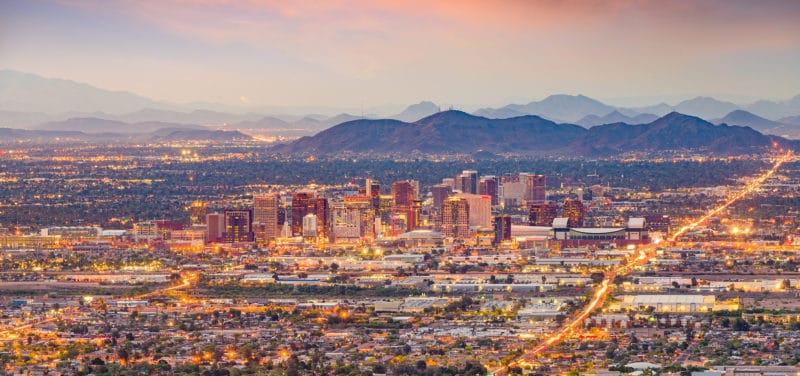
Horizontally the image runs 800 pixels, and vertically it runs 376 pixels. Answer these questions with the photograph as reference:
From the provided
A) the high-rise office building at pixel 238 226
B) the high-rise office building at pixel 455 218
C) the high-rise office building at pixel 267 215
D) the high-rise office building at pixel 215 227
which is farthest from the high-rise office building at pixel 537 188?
the high-rise office building at pixel 215 227

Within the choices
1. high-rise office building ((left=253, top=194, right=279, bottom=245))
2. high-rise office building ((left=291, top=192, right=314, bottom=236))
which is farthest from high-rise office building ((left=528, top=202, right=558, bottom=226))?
high-rise office building ((left=253, top=194, right=279, bottom=245))

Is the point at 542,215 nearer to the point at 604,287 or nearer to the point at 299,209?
the point at 299,209

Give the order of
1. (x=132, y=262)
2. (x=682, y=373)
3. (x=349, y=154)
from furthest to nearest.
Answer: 1. (x=349, y=154)
2. (x=132, y=262)
3. (x=682, y=373)

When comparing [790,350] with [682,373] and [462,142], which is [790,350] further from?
[462,142]

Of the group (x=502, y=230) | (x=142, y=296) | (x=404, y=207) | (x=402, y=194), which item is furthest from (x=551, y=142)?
(x=142, y=296)

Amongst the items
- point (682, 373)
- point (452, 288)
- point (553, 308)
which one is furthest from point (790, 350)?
point (452, 288)
